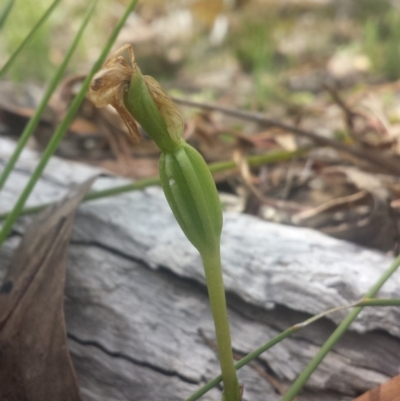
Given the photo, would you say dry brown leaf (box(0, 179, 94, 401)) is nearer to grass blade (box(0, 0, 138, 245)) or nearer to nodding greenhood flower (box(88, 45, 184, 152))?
grass blade (box(0, 0, 138, 245))

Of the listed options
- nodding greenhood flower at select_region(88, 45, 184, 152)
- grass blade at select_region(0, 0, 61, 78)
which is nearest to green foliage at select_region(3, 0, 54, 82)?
grass blade at select_region(0, 0, 61, 78)

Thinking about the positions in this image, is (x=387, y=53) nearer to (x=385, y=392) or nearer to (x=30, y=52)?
(x=30, y=52)

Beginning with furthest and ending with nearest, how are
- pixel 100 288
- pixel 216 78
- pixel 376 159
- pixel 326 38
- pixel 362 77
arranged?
pixel 326 38 < pixel 216 78 < pixel 362 77 < pixel 376 159 < pixel 100 288

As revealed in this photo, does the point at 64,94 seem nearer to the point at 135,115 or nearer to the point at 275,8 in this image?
the point at 135,115

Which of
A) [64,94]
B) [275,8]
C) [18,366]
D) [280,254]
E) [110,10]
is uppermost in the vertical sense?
[275,8]

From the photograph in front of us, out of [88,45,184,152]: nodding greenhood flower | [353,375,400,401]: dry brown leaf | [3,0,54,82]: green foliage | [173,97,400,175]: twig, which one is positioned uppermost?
[3,0,54,82]: green foliage

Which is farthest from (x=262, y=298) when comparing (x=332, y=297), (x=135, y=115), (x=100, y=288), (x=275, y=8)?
(x=275, y=8)

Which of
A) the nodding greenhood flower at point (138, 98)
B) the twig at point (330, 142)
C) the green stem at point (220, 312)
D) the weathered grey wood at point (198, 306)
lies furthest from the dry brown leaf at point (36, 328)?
the twig at point (330, 142)
